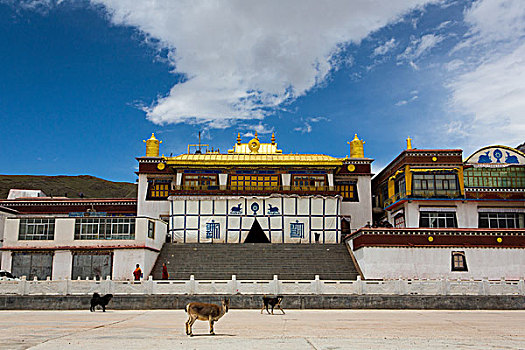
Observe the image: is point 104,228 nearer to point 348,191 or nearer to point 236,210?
point 236,210

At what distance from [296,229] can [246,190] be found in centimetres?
502

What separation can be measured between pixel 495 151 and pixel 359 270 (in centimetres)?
1560

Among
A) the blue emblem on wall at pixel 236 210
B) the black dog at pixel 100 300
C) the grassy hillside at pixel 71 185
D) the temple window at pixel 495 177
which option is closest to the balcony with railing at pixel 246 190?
the blue emblem on wall at pixel 236 210

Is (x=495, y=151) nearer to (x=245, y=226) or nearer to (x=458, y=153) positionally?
(x=458, y=153)

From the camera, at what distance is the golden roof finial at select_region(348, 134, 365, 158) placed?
153 feet

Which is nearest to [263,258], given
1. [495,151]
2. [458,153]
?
[458,153]

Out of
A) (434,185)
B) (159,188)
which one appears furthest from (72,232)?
(434,185)

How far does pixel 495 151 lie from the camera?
131ft

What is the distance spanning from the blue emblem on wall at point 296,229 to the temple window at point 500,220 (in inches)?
519

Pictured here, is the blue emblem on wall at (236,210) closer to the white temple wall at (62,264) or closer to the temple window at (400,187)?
the temple window at (400,187)

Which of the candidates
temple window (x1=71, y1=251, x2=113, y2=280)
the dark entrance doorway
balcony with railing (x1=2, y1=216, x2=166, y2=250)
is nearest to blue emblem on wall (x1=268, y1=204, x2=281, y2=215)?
the dark entrance doorway

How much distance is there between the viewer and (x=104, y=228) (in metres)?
33.2

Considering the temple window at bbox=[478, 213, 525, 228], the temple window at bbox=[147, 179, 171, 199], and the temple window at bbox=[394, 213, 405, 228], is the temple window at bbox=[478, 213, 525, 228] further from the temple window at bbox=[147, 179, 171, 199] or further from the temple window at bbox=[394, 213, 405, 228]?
the temple window at bbox=[147, 179, 171, 199]

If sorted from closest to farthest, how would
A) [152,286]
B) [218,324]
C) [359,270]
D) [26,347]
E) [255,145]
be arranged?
[26,347] < [218,324] < [152,286] < [359,270] < [255,145]
